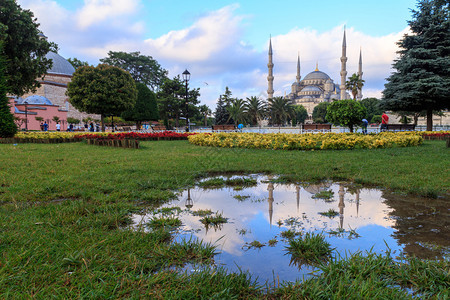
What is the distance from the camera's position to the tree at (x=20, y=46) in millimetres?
16312

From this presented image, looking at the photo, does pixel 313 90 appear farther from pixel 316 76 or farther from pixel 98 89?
pixel 98 89

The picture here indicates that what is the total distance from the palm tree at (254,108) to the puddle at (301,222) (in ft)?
132

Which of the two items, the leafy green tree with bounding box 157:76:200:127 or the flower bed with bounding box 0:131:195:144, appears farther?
the leafy green tree with bounding box 157:76:200:127

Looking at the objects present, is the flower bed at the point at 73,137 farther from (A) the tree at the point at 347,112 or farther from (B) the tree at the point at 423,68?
(B) the tree at the point at 423,68

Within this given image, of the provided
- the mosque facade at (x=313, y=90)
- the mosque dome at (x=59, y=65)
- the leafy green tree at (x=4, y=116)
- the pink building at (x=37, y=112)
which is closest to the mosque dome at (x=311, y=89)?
the mosque facade at (x=313, y=90)

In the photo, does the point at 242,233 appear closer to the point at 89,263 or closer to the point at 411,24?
the point at 89,263

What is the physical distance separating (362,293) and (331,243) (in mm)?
778

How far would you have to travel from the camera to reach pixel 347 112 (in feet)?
54.7

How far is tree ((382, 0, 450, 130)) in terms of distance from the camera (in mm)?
18016

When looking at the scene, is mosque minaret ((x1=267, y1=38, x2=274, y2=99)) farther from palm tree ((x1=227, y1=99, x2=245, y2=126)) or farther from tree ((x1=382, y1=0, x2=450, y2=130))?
tree ((x1=382, y1=0, x2=450, y2=130))

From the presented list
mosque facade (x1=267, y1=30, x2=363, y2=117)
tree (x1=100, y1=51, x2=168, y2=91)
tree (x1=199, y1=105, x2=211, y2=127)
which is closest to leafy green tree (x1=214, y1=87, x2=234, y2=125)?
tree (x1=199, y1=105, x2=211, y2=127)

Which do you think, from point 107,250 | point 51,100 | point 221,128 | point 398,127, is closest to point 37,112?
point 51,100

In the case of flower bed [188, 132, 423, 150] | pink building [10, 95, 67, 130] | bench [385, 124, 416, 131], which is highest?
pink building [10, 95, 67, 130]

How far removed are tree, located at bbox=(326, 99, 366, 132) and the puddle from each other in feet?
45.9
